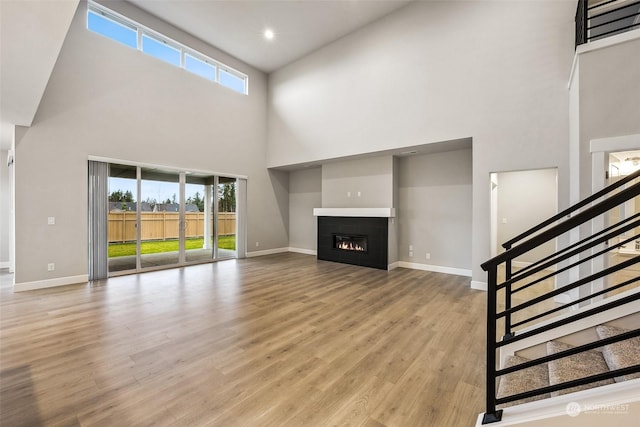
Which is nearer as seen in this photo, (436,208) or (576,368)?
(576,368)

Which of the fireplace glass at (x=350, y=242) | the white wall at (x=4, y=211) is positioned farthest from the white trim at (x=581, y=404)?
the white wall at (x=4, y=211)

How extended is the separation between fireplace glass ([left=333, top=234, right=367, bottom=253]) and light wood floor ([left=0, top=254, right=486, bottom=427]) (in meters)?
2.15

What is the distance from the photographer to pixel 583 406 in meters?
1.15

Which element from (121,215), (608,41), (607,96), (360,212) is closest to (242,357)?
(360,212)

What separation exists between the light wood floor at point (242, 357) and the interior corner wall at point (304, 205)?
4.13 meters

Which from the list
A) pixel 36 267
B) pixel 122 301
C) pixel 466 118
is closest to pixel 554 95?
pixel 466 118

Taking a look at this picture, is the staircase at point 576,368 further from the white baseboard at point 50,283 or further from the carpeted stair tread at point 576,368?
the white baseboard at point 50,283

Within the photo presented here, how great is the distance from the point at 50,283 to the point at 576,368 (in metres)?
7.18

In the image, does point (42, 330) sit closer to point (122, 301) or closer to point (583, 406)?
point (122, 301)

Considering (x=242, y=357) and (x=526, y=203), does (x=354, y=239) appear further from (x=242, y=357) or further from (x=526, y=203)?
(x=242, y=357)

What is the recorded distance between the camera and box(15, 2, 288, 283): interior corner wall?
471 centimetres

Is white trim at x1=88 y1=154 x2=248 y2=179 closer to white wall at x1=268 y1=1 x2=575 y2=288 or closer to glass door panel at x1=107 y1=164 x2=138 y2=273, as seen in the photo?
glass door panel at x1=107 y1=164 x2=138 y2=273

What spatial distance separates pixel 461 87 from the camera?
501cm

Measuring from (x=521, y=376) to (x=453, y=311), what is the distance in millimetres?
1815
